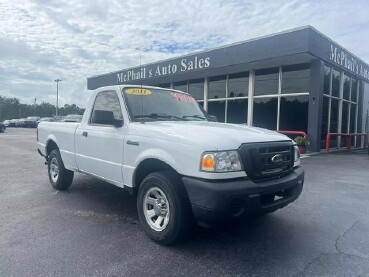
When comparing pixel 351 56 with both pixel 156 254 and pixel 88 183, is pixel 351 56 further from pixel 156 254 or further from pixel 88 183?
pixel 156 254

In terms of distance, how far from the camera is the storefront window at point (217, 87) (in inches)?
721

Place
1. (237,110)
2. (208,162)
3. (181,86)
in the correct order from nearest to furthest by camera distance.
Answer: (208,162), (237,110), (181,86)

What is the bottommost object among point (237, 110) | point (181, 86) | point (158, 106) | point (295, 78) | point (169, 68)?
point (158, 106)

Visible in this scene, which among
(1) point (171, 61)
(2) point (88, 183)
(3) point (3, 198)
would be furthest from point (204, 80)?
(3) point (3, 198)

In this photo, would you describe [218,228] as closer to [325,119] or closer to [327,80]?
[325,119]

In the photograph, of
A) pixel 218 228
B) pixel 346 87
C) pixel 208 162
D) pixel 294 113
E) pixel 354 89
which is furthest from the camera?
pixel 354 89

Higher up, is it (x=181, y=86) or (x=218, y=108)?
(x=181, y=86)

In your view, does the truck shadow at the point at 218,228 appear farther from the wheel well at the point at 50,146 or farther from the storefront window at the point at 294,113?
the storefront window at the point at 294,113

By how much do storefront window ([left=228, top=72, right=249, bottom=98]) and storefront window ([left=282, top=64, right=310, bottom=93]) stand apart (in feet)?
7.35

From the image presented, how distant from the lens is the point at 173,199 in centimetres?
350

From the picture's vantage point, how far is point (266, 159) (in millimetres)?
3588

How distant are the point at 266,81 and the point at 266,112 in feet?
5.16

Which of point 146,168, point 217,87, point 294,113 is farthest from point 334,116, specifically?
point 146,168

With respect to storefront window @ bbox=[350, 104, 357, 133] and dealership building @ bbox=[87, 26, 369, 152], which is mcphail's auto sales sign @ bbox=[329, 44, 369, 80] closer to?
dealership building @ bbox=[87, 26, 369, 152]
